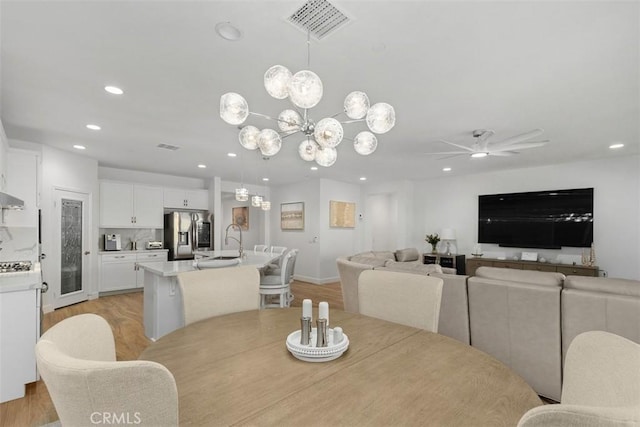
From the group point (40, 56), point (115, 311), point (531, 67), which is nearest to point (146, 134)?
point (40, 56)

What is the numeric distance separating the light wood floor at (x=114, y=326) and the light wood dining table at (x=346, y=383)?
5.49ft

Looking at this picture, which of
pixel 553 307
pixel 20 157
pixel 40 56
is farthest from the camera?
pixel 20 157

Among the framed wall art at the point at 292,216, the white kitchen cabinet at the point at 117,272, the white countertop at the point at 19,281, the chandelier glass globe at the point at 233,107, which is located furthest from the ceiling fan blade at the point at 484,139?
the white kitchen cabinet at the point at 117,272

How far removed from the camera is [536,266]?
546cm

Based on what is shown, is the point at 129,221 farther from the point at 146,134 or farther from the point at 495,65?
the point at 495,65

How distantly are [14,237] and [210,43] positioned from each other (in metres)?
3.39

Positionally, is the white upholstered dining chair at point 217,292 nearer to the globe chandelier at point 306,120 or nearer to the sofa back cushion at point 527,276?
the globe chandelier at point 306,120

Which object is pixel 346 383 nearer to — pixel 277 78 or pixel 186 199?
pixel 277 78

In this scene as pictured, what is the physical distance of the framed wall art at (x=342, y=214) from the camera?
729 centimetres

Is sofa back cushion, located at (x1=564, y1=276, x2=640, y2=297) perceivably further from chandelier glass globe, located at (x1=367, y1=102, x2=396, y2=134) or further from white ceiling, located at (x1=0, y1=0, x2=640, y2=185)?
chandelier glass globe, located at (x1=367, y1=102, x2=396, y2=134)

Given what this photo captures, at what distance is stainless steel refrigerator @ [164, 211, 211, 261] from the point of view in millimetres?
6418

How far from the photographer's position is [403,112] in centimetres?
310

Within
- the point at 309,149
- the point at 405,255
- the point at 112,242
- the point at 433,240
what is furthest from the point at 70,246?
the point at 433,240

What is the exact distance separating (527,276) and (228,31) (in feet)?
9.42
